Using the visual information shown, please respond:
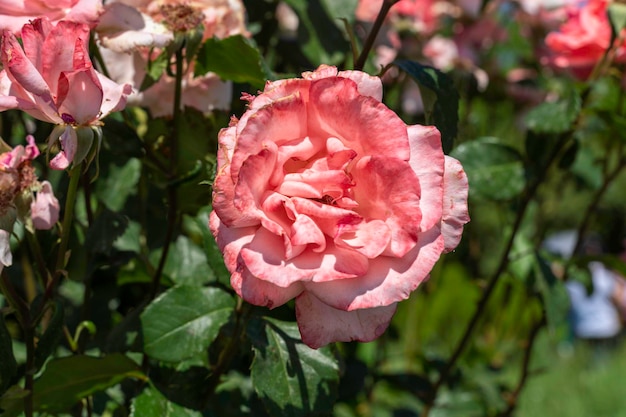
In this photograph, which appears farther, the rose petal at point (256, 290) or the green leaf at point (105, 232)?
the green leaf at point (105, 232)

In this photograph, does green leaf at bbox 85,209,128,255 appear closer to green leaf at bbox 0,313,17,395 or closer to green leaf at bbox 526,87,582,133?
green leaf at bbox 0,313,17,395

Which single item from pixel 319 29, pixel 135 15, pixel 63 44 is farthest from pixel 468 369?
pixel 63 44

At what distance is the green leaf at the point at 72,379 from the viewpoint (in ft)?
2.25

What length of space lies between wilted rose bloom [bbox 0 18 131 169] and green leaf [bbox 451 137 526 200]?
562 millimetres

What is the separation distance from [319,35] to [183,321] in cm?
44

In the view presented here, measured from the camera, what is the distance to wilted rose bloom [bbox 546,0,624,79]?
1.08m

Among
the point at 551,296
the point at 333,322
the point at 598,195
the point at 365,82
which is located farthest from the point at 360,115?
the point at 598,195

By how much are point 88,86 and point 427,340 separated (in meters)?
1.98

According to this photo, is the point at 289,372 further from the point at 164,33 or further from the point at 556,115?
the point at 556,115

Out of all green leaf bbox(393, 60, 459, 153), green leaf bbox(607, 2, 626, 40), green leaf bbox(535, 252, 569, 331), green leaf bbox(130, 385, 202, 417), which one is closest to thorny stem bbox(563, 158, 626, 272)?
green leaf bbox(535, 252, 569, 331)

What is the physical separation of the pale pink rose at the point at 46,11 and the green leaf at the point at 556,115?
55cm

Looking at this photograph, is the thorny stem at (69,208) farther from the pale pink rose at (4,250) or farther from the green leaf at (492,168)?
the green leaf at (492,168)

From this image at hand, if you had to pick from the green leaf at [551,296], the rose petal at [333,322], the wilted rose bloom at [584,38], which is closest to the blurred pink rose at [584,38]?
the wilted rose bloom at [584,38]

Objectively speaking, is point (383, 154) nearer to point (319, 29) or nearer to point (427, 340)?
point (319, 29)
